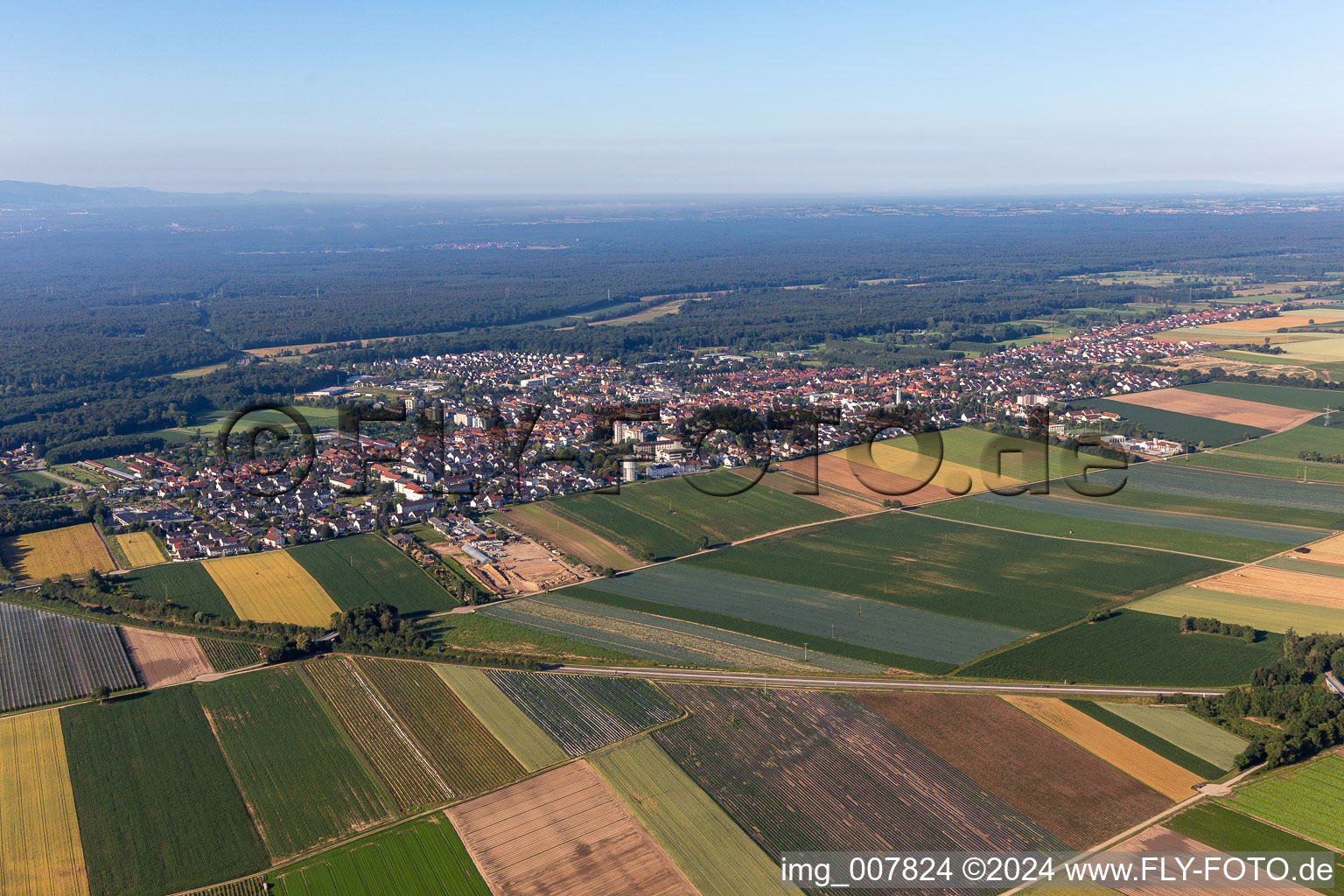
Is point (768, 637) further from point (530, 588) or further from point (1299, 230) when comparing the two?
point (1299, 230)

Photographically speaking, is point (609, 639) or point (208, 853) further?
point (609, 639)

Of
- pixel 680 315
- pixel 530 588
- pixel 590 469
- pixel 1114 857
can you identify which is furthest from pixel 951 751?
pixel 680 315

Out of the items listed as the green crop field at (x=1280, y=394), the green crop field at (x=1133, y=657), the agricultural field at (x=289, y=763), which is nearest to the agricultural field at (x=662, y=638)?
the green crop field at (x=1133, y=657)

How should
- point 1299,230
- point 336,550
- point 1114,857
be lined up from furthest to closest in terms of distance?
1. point 1299,230
2. point 336,550
3. point 1114,857

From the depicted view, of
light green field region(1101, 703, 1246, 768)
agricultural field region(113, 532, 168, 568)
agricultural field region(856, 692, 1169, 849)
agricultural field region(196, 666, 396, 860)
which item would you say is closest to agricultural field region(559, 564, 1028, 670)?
agricultural field region(856, 692, 1169, 849)

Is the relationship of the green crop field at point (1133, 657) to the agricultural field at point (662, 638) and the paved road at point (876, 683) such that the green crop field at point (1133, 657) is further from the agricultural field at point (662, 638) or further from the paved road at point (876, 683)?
the agricultural field at point (662, 638)

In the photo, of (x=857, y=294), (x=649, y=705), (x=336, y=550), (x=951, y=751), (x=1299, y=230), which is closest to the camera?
(x=951, y=751)

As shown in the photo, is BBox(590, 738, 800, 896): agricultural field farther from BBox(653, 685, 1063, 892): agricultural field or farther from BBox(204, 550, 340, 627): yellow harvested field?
BBox(204, 550, 340, 627): yellow harvested field
